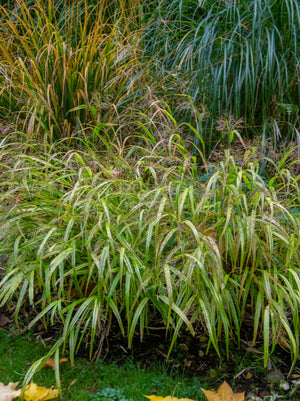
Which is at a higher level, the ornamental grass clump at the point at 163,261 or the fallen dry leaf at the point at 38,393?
A: the ornamental grass clump at the point at 163,261

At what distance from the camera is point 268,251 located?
2.01 meters

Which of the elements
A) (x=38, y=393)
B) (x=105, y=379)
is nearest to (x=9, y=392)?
(x=38, y=393)

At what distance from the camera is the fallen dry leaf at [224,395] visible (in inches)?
69.0

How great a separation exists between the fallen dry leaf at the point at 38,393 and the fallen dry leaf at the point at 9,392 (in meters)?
0.04

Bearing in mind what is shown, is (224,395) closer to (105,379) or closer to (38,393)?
(105,379)

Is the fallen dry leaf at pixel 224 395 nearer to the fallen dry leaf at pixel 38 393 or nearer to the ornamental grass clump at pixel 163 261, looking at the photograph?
the ornamental grass clump at pixel 163 261

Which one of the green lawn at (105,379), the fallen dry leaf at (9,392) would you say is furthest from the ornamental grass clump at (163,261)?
the fallen dry leaf at (9,392)

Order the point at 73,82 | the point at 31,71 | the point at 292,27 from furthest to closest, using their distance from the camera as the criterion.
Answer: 1. the point at 292,27
2. the point at 31,71
3. the point at 73,82

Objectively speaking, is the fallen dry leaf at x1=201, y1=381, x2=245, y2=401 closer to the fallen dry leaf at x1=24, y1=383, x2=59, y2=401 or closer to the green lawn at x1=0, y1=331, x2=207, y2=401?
the green lawn at x1=0, y1=331, x2=207, y2=401

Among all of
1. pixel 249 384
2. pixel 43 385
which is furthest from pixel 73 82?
pixel 249 384

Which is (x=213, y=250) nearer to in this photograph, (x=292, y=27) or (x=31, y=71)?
(x=31, y=71)

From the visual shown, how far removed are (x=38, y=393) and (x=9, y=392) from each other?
121mm

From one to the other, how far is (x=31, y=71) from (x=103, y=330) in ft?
7.34

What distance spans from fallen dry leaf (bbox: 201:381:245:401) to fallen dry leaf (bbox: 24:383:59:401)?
0.63m
